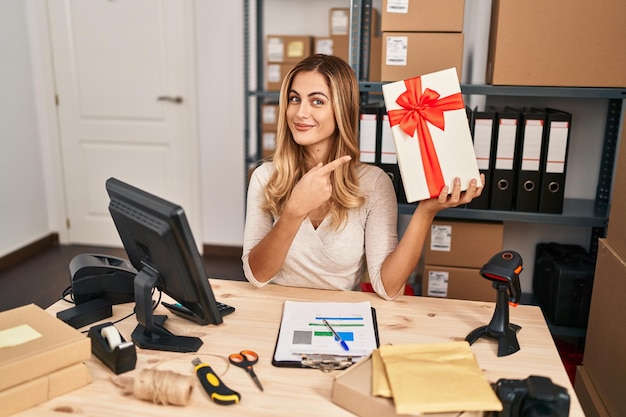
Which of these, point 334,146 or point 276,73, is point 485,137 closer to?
point 334,146

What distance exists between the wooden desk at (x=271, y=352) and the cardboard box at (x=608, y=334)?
1.59ft

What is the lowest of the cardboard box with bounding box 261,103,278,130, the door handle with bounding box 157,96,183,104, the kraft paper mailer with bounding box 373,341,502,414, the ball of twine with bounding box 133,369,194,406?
the ball of twine with bounding box 133,369,194,406

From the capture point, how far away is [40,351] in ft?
3.34

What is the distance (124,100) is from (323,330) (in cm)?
292

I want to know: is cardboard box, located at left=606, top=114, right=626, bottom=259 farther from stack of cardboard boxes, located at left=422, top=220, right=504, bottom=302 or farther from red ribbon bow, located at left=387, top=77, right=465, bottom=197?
red ribbon bow, located at left=387, top=77, right=465, bottom=197

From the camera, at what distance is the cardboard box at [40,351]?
3.20 ft

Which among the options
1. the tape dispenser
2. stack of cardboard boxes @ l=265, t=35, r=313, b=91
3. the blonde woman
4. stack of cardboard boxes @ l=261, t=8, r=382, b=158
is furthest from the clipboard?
stack of cardboard boxes @ l=265, t=35, r=313, b=91

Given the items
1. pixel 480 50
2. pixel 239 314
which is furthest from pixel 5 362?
pixel 480 50

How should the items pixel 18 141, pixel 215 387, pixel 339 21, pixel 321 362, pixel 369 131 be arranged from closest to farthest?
pixel 215 387 → pixel 321 362 → pixel 369 131 → pixel 339 21 → pixel 18 141

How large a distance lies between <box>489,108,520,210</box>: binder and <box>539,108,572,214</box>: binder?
0.11 m

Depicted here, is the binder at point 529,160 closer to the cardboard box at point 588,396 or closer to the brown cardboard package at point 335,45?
the cardboard box at point 588,396

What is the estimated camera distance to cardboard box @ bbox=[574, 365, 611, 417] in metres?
1.80

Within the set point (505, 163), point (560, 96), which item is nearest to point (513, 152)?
point (505, 163)

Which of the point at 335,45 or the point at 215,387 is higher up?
the point at 335,45
